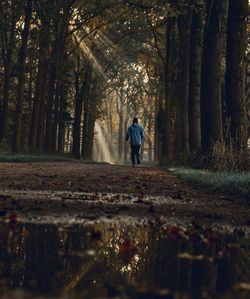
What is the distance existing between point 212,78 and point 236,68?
2.04 m

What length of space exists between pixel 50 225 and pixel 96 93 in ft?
124

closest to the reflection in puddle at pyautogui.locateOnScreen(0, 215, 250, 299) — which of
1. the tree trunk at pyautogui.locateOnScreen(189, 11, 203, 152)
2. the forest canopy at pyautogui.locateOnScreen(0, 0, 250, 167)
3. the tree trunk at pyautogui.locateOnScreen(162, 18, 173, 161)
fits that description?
the forest canopy at pyautogui.locateOnScreen(0, 0, 250, 167)

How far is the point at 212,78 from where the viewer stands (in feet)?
57.3

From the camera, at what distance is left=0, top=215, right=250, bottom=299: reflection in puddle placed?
2275mm

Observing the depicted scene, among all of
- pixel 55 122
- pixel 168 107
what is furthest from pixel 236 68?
pixel 55 122

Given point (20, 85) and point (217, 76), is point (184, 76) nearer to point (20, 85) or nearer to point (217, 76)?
point (20, 85)

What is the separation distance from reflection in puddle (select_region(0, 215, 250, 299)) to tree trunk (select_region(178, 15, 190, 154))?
826 inches

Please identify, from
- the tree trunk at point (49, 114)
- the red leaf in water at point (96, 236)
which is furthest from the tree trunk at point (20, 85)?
the red leaf in water at point (96, 236)

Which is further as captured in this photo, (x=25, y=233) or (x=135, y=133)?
(x=135, y=133)

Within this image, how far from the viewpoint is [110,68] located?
136ft

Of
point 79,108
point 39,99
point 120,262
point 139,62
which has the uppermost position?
point 139,62

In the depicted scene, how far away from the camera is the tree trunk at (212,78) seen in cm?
1700

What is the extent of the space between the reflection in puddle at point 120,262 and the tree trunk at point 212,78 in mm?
12765

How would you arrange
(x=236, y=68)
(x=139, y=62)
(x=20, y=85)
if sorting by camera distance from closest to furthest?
(x=236, y=68) → (x=20, y=85) → (x=139, y=62)
